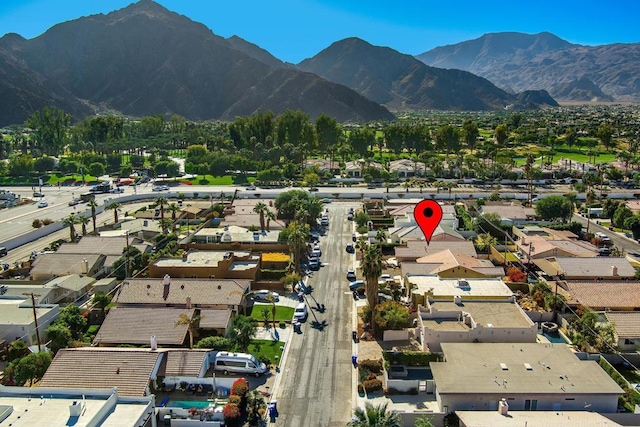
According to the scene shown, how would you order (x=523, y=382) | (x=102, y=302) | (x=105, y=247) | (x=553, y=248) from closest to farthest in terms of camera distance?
(x=523, y=382)
(x=102, y=302)
(x=553, y=248)
(x=105, y=247)

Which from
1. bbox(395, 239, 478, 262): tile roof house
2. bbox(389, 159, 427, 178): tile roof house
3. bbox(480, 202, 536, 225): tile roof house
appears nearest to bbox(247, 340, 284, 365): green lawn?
bbox(395, 239, 478, 262): tile roof house

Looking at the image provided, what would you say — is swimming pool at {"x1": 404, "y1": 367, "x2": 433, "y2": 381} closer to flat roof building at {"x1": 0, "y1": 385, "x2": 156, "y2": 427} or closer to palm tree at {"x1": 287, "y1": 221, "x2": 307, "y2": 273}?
flat roof building at {"x1": 0, "y1": 385, "x2": 156, "y2": 427}

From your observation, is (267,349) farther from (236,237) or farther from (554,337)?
(236,237)

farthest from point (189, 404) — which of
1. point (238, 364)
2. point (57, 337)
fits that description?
point (57, 337)

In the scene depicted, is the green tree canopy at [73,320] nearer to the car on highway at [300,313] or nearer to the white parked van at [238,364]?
the white parked van at [238,364]

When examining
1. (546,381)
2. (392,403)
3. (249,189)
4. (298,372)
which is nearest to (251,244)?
(298,372)

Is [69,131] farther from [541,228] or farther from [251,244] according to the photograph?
[541,228]
